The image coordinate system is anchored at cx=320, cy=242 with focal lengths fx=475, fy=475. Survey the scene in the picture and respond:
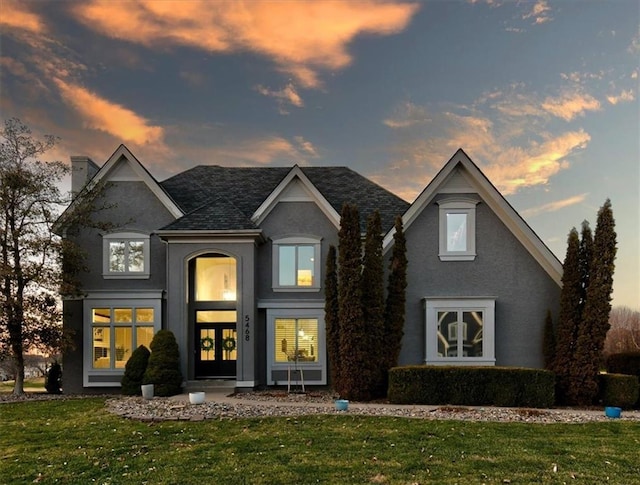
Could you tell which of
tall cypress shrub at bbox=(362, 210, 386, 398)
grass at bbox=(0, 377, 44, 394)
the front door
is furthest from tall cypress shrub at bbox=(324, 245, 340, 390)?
grass at bbox=(0, 377, 44, 394)

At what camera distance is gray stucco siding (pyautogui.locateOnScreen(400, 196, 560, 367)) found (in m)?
16.5

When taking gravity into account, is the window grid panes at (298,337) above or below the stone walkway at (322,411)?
above

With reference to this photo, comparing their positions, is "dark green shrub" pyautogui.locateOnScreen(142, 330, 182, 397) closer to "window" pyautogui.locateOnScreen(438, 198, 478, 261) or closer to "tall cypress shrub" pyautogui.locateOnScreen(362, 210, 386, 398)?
"tall cypress shrub" pyautogui.locateOnScreen(362, 210, 386, 398)

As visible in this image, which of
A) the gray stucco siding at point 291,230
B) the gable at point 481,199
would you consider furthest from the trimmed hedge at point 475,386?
the gray stucco siding at point 291,230

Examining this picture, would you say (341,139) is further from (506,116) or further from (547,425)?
(547,425)

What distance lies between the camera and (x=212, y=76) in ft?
63.4

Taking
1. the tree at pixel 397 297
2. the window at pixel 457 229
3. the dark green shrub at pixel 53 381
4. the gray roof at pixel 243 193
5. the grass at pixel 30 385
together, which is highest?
the gray roof at pixel 243 193

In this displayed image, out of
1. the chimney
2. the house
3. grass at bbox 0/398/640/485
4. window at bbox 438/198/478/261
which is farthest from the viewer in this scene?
the chimney

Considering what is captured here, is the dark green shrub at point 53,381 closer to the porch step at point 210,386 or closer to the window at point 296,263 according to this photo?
the porch step at point 210,386

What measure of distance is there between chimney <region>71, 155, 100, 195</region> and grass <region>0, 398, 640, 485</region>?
33.2 ft

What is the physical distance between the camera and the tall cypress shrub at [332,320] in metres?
14.8

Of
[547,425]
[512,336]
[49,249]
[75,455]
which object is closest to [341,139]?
[512,336]

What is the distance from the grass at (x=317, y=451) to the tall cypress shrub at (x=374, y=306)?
3487mm

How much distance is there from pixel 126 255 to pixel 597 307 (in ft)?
52.3
